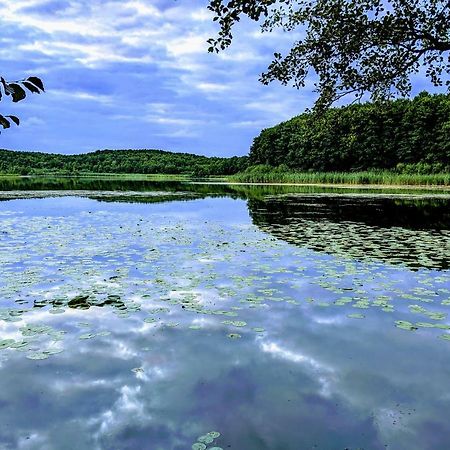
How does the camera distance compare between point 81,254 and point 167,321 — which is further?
point 81,254

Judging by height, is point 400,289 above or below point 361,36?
below

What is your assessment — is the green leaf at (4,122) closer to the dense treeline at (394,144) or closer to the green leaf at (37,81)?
the green leaf at (37,81)

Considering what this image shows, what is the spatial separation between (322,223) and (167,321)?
496 inches

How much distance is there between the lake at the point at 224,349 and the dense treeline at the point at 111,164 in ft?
330

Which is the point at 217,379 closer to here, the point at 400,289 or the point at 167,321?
the point at 167,321

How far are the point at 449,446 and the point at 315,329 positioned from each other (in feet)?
9.20

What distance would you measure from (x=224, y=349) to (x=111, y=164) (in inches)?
5202

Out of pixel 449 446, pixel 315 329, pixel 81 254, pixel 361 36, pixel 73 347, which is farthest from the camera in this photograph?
pixel 81 254

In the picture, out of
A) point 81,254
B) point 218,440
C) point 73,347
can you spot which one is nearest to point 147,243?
point 81,254

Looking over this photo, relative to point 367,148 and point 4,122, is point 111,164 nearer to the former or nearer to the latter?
point 367,148

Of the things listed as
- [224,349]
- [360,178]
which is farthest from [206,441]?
[360,178]

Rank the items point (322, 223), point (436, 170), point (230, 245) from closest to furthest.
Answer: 1. point (230, 245)
2. point (322, 223)
3. point (436, 170)

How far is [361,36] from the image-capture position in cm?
1077

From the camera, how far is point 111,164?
13212 centimetres
